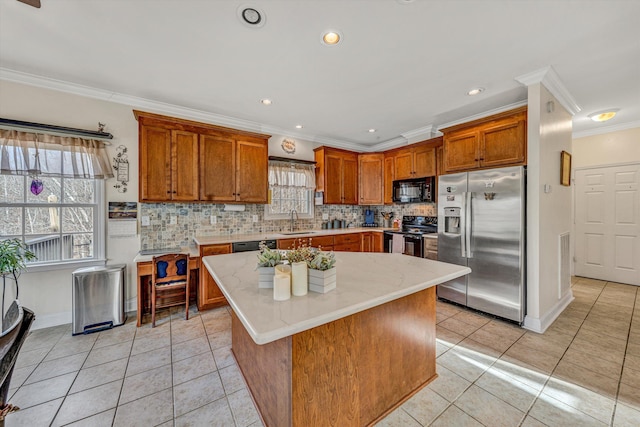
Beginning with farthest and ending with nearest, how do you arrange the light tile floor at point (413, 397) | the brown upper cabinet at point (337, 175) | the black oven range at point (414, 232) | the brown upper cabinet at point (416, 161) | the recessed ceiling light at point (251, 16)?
the brown upper cabinet at point (337, 175) → the brown upper cabinet at point (416, 161) → the black oven range at point (414, 232) → the recessed ceiling light at point (251, 16) → the light tile floor at point (413, 397)

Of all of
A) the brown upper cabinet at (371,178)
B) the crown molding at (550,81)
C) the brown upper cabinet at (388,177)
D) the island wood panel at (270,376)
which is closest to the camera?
the island wood panel at (270,376)

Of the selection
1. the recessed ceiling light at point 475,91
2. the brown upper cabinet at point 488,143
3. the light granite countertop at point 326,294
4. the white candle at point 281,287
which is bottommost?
the light granite countertop at point 326,294

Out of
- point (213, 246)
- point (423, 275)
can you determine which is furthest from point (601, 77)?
point (213, 246)

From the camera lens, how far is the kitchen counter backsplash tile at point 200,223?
3422 millimetres

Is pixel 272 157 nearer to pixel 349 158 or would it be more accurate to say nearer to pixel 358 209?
pixel 349 158

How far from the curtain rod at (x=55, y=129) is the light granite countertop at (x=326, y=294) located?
7.38 ft

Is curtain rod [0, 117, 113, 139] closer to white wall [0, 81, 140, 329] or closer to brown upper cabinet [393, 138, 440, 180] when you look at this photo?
white wall [0, 81, 140, 329]

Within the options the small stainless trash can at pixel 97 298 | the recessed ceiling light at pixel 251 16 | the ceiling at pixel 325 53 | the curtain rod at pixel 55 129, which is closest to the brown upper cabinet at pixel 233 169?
the ceiling at pixel 325 53

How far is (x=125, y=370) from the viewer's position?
2105 mm

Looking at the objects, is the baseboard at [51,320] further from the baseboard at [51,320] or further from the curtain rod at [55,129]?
the curtain rod at [55,129]

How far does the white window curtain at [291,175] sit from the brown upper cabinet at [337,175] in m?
0.19

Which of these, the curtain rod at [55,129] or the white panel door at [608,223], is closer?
the curtain rod at [55,129]

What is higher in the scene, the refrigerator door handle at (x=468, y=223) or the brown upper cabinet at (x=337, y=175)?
the brown upper cabinet at (x=337, y=175)

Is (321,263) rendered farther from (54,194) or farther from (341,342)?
(54,194)
